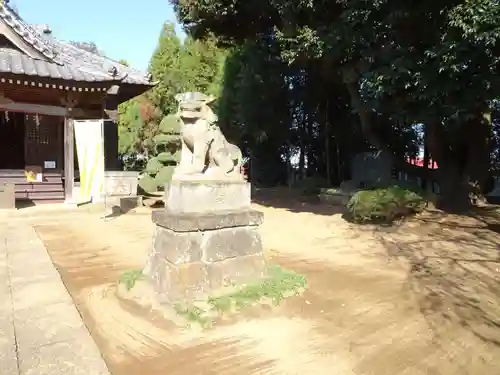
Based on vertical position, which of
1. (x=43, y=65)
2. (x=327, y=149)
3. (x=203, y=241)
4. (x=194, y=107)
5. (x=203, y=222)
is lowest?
(x=203, y=241)

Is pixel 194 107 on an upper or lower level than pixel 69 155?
upper

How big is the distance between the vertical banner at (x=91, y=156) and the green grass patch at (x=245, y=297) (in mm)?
7342

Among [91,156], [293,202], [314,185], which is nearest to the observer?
[91,156]

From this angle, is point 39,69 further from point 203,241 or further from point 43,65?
point 203,241

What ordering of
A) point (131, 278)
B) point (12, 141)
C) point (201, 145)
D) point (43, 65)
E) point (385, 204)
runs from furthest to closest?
point (12, 141)
point (43, 65)
point (385, 204)
point (131, 278)
point (201, 145)

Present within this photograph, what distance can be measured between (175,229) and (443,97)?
6253mm

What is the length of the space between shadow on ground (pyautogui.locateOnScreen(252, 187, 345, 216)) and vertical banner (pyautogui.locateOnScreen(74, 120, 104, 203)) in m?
5.64

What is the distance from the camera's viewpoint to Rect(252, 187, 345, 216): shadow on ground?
1190 centimetres

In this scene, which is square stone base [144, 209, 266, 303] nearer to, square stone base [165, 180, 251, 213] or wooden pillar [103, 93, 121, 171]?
square stone base [165, 180, 251, 213]

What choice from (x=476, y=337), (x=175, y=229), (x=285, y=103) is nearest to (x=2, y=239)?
(x=175, y=229)

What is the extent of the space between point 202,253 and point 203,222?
1.11 feet

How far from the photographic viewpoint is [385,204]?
28.0 ft

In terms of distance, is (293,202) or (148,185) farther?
(293,202)

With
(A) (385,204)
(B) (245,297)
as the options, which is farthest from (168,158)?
(B) (245,297)
